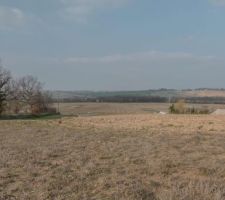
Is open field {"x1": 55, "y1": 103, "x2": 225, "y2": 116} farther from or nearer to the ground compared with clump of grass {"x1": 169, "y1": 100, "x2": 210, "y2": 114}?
nearer to the ground

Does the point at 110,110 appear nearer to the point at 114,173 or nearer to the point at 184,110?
the point at 184,110

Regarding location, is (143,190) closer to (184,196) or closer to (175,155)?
(184,196)

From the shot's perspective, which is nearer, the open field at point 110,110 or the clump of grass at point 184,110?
the clump of grass at point 184,110

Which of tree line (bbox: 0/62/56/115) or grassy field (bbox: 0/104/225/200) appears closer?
grassy field (bbox: 0/104/225/200)

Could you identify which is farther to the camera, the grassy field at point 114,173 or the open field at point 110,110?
the open field at point 110,110

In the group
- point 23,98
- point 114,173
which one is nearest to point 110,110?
point 23,98

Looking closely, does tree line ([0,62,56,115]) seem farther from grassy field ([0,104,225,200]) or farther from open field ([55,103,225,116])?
grassy field ([0,104,225,200])

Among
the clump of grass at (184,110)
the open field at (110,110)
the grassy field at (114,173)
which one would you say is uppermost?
the grassy field at (114,173)

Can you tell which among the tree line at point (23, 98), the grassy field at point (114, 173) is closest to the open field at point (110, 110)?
the tree line at point (23, 98)

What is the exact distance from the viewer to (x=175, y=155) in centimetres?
1580

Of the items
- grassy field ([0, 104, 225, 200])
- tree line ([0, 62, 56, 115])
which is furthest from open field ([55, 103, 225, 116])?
grassy field ([0, 104, 225, 200])

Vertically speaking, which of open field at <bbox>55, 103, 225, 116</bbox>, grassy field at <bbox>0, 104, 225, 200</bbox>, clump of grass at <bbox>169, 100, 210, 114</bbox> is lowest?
open field at <bbox>55, 103, 225, 116</bbox>

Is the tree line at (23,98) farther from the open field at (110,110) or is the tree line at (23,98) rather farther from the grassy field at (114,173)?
the grassy field at (114,173)

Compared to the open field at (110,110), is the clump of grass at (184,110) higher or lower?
higher
